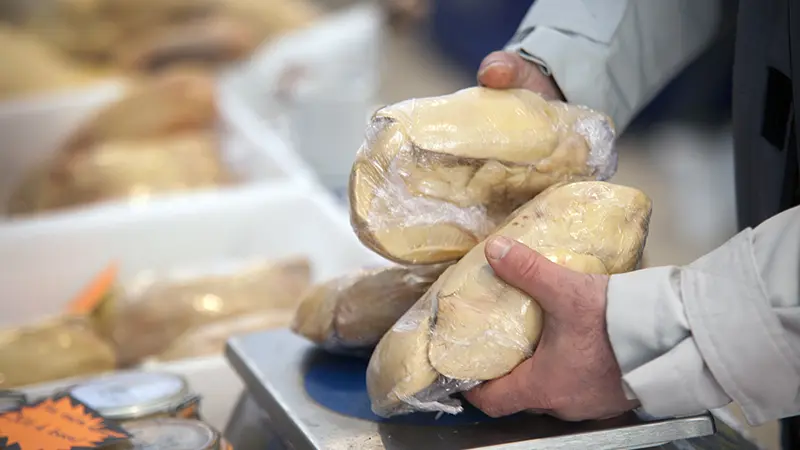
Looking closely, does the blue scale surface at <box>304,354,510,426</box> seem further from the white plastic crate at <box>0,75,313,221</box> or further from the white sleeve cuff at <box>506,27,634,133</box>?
the white plastic crate at <box>0,75,313,221</box>

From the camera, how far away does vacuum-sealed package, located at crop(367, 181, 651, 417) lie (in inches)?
29.3

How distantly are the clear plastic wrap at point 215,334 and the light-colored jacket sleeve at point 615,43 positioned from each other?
555 mm

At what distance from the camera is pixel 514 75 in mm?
873

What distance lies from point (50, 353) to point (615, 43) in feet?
2.70

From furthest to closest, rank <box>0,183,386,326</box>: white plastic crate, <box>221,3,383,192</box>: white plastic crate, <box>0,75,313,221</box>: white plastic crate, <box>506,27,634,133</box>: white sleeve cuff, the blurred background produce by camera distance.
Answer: the blurred background produce < <box>0,75,313,221</box>: white plastic crate < <box>221,3,383,192</box>: white plastic crate < <box>0,183,386,326</box>: white plastic crate < <box>506,27,634,133</box>: white sleeve cuff

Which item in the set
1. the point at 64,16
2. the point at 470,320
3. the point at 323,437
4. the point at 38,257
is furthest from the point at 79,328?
the point at 64,16

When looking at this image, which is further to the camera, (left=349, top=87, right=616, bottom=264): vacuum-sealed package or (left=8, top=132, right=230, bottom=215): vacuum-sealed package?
(left=8, top=132, right=230, bottom=215): vacuum-sealed package

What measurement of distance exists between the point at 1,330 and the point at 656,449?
3.16 ft

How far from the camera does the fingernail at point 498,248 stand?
0.73 meters

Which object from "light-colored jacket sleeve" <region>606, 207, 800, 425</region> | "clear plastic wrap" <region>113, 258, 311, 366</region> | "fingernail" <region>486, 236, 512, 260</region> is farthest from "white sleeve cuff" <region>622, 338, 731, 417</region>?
"clear plastic wrap" <region>113, 258, 311, 366</region>

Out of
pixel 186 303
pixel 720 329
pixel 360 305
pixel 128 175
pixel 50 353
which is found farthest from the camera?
pixel 128 175

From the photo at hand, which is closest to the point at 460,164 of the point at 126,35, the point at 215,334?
the point at 215,334

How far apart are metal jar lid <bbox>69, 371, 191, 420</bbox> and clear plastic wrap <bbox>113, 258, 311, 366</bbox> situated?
38 cm

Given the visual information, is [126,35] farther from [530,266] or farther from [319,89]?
[530,266]
